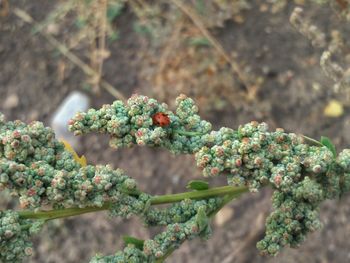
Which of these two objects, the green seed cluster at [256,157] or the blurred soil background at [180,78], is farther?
the blurred soil background at [180,78]

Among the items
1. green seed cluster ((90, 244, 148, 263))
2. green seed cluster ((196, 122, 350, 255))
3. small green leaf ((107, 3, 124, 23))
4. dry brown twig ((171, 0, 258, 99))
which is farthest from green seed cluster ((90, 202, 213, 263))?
small green leaf ((107, 3, 124, 23))

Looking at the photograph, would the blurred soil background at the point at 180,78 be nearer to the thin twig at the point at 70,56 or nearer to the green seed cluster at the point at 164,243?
the thin twig at the point at 70,56

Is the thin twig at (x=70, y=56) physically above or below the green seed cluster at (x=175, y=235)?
above

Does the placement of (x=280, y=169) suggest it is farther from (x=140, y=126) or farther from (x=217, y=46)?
(x=217, y=46)

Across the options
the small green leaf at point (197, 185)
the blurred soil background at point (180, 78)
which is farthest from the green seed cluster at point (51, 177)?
the blurred soil background at point (180, 78)

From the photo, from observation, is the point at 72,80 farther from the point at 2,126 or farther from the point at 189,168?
the point at 2,126

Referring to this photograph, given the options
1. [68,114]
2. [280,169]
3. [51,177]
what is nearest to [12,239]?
[51,177]

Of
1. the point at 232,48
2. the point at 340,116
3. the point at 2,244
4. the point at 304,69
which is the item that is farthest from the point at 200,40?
the point at 2,244
